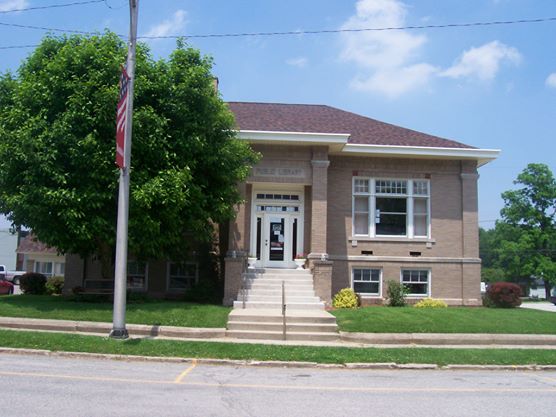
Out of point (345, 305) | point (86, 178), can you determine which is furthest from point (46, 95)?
point (345, 305)

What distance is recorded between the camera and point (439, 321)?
15.8 metres

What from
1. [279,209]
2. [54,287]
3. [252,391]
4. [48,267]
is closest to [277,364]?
[252,391]

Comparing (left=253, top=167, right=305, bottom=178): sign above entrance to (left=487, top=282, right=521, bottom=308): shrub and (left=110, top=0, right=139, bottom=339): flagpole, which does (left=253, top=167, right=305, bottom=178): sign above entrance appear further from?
(left=487, top=282, right=521, bottom=308): shrub

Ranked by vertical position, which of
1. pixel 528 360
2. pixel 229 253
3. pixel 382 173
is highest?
pixel 382 173

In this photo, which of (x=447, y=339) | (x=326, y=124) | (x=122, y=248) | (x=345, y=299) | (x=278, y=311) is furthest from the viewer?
(x=326, y=124)

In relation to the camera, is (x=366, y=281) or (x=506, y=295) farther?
(x=366, y=281)

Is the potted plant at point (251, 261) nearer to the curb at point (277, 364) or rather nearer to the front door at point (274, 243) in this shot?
the front door at point (274, 243)

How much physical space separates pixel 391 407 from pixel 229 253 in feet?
39.6

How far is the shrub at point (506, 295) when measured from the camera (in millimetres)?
20562

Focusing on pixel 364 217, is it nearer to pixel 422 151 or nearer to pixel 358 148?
pixel 358 148

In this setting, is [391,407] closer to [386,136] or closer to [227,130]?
[227,130]

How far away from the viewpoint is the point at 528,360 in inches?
486

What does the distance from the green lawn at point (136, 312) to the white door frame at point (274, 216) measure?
446cm

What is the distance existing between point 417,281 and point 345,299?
405cm
